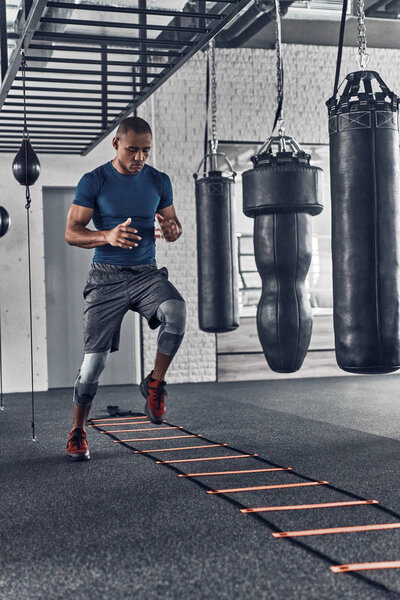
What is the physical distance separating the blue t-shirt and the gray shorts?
6 cm

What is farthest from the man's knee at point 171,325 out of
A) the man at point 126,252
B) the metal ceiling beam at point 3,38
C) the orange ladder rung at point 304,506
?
the metal ceiling beam at point 3,38

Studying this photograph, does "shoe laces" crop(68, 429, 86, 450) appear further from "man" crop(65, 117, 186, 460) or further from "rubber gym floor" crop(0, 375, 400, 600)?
"man" crop(65, 117, 186, 460)

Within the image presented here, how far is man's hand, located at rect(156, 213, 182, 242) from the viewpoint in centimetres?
379

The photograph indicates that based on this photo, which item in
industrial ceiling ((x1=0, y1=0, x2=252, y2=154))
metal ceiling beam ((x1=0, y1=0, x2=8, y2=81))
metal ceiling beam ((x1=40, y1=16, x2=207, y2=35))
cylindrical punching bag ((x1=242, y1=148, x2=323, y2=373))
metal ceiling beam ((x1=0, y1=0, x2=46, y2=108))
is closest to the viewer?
metal ceiling beam ((x1=0, y1=0, x2=46, y2=108))

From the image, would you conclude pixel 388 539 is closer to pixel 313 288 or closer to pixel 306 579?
pixel 306 579

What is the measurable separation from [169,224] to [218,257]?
2.33 m

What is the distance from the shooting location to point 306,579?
214 centimetres

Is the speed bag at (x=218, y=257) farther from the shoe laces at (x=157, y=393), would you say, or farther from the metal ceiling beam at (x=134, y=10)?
the shoe laces at (x=157, y=393)

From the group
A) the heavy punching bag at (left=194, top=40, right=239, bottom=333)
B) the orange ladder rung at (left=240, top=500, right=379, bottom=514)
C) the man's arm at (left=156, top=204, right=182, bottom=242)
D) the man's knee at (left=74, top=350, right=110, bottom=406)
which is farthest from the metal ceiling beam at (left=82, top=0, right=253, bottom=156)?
the orange ladder rung at (left=240, top=500, right=379, bottom=514)

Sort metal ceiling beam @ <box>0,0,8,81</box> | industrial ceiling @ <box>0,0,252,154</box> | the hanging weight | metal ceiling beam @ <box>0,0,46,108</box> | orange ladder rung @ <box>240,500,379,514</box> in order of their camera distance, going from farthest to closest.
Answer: the hanging weight
metal ceiling beam @ <box>0,0,8,81</box>
industrial ceiling @ <box>0,0,252,154</box>
metal ceiling beam @ <box>0,0,46,108</box>
orange ladder rung @ <box>240,500,379,514</box>

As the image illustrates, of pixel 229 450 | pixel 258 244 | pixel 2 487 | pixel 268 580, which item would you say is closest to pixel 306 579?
pixel 268 580

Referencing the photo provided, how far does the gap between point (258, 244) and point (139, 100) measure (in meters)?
1.85

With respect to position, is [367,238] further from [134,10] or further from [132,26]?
[132,26]

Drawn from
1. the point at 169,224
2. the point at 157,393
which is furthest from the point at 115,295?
the point at 157,393
